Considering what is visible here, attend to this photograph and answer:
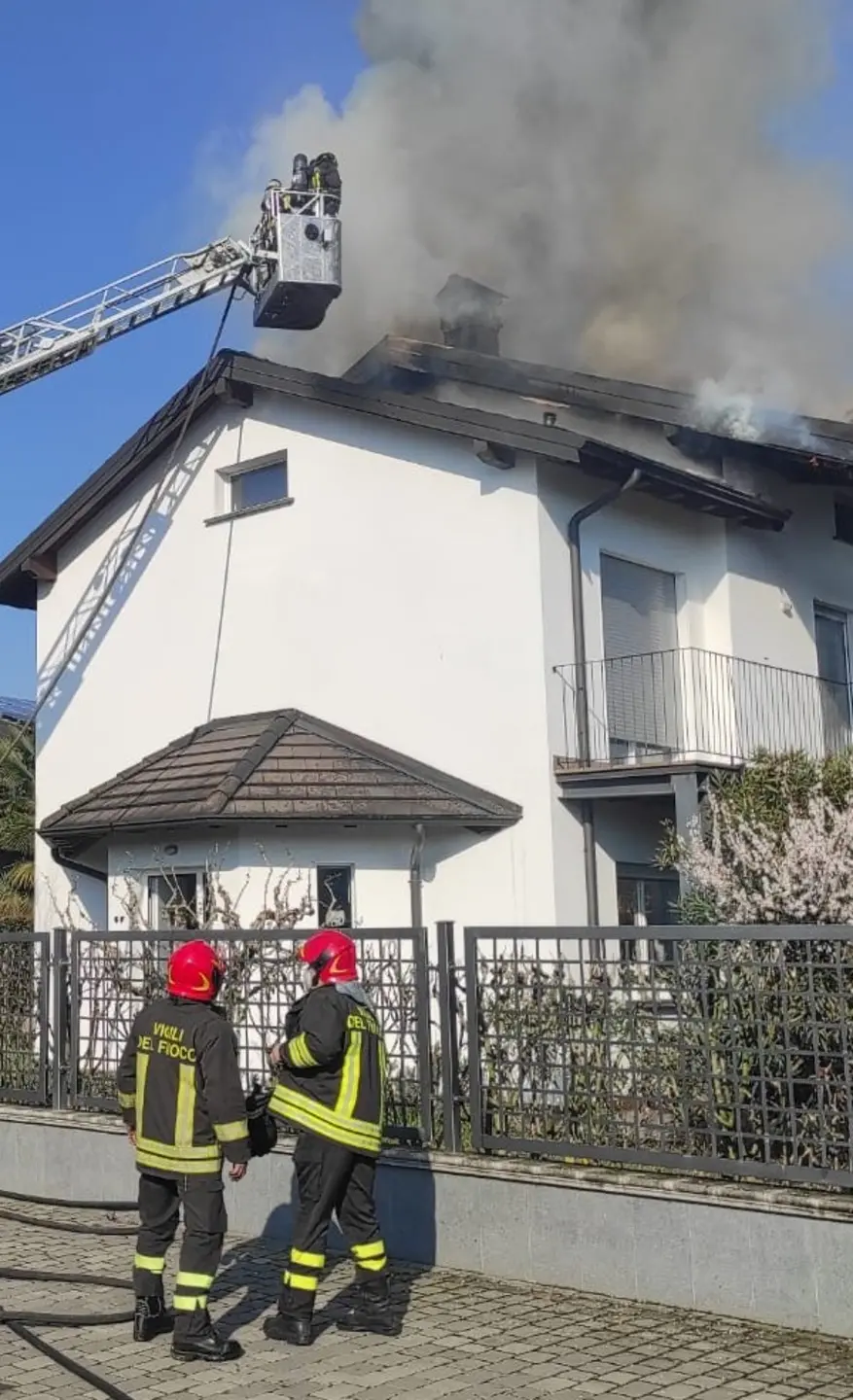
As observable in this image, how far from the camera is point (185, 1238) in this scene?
5.83 metres

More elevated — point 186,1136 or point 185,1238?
point 186,1136

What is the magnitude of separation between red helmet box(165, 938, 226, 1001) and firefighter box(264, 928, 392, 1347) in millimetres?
392

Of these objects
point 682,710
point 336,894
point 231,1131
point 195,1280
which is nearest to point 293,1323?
point 195,1280

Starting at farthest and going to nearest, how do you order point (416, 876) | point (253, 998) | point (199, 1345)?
point (416, 876), point (253, 998), point (199, 1345)

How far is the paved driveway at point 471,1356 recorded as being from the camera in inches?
210

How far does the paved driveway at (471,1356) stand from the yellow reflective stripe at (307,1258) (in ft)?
1.06

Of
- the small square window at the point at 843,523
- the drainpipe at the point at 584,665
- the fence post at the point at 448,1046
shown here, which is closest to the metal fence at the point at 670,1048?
the fence post at the point at 448,1046

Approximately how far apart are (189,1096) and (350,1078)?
66cm

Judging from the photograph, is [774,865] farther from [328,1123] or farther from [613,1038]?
[328,1123]

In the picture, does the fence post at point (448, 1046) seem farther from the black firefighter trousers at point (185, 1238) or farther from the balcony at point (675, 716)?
the balcony at point (675, 716)

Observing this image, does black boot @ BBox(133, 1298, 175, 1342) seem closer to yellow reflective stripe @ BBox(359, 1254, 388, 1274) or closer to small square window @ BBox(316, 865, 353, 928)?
yellow reflective stripe @ BBox(359, 1254, 388, 1274)

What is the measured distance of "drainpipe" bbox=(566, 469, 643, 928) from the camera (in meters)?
12.6

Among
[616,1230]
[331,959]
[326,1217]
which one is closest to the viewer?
[326,1217]

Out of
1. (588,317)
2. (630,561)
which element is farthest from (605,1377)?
(588,317)
